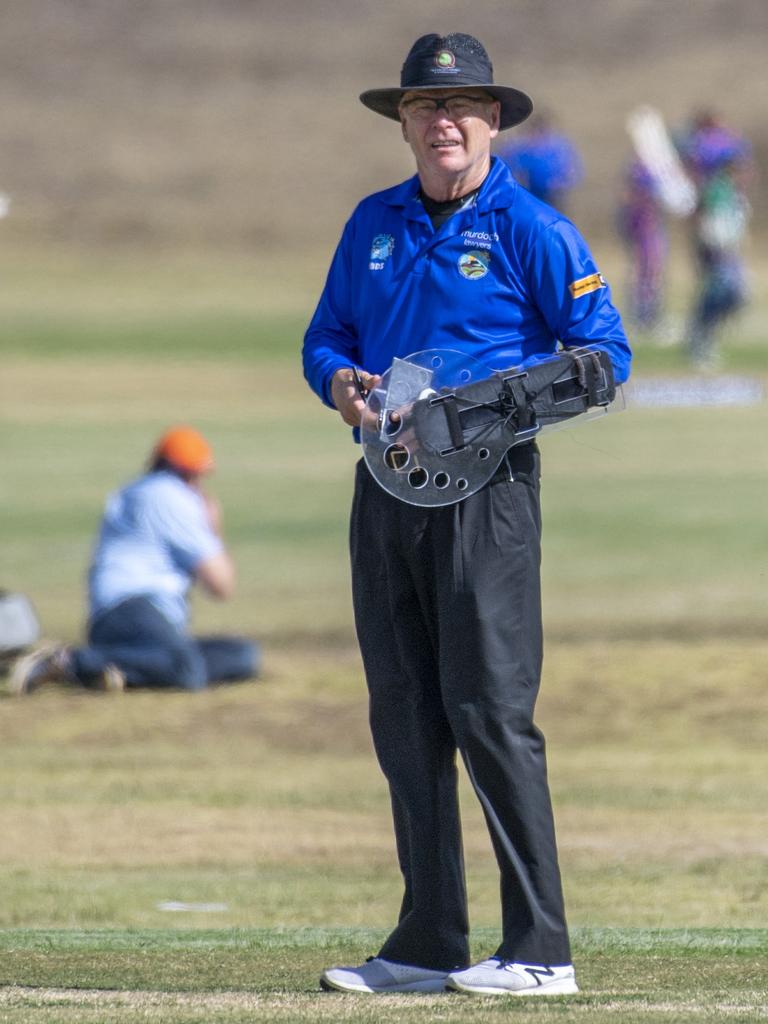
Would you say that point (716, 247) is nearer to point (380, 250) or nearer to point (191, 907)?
point (191, 907)

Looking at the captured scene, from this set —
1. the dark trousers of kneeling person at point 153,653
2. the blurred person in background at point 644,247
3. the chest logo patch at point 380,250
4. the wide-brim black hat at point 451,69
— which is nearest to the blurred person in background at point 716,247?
the blurred person in background at point 644,247

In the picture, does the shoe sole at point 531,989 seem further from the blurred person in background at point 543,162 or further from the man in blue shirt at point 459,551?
the blurred person in background at point 543,162

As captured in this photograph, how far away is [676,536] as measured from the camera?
17.0m

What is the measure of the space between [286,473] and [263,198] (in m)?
33.5

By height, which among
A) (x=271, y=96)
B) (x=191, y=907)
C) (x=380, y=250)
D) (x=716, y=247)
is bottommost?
(x=191, y=907)

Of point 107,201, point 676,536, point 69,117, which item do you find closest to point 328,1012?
point 676,536

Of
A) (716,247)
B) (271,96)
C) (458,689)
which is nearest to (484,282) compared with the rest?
(458,689)

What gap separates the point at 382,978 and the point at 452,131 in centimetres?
192

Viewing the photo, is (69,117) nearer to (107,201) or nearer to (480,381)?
(107,201)

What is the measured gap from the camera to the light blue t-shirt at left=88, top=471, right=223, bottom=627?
11.8m

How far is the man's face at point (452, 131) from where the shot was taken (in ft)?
17.1

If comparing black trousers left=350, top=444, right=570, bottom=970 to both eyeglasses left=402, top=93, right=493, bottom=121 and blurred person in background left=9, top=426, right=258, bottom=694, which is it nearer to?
eyeglasses left=402, top=93, right=493, bottom=121

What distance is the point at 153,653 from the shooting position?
1163cm

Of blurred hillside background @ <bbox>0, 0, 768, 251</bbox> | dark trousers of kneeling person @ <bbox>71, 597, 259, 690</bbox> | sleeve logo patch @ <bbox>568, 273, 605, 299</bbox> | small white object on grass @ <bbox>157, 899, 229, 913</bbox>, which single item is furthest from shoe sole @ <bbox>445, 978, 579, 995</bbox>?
blurred hillside background @ <bbox>0, 0, 768, 251</bbox>
